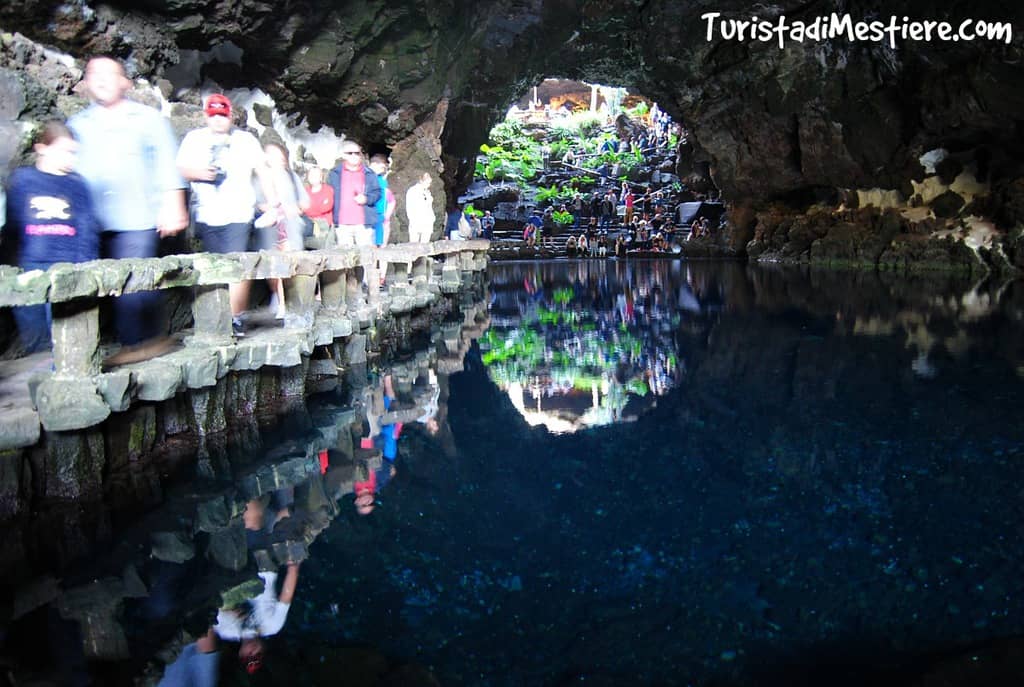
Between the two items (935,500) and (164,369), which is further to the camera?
(164,369)

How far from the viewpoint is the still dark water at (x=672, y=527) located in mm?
2346

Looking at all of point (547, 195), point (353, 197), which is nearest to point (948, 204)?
point (353, 197)

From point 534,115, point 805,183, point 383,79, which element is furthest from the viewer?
point 534,115

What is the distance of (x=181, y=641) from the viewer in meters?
2.44

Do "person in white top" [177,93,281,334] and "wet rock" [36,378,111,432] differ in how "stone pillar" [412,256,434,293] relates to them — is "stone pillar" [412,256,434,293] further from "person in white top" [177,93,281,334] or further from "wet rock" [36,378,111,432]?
"wet rock" [36,378,111,432]

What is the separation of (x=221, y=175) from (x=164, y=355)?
1.41 metres

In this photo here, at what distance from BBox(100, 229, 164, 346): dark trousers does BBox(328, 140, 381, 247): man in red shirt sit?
3.01m

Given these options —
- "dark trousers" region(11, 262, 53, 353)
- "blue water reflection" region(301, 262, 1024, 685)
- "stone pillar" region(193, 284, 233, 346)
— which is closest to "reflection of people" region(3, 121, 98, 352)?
"dark trousers" region(11, 262, 53, 353)

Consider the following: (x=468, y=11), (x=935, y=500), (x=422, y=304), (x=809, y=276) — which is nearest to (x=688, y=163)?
(x=809, y=276)

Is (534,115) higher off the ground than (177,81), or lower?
higher

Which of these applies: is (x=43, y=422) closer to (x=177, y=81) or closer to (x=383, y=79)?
(x=177, y=81)

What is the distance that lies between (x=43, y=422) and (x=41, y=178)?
1.39 m

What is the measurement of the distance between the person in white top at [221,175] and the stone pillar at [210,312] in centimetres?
45

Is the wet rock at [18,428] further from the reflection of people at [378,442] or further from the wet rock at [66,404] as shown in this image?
the reflection of people at [378,442]
